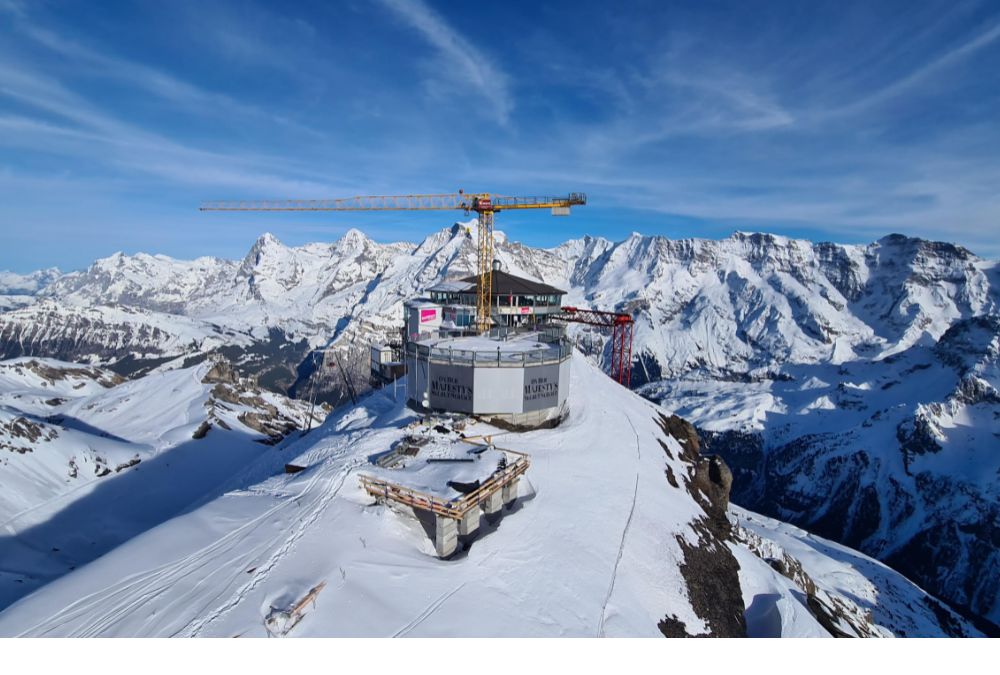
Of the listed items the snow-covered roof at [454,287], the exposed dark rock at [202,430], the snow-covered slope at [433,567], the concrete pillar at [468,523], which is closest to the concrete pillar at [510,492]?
the snow-covered slope at [433,567]

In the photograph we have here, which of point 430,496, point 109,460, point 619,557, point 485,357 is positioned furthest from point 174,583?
point 109,460

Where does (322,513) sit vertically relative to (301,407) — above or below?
above

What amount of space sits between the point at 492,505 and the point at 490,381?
54.4ft

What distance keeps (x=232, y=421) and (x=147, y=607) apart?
7972 cm

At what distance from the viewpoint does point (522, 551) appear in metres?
24.4

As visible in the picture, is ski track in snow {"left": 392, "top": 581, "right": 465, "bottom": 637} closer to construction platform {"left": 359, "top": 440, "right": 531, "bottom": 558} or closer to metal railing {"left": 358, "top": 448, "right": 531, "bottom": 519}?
construction platform {"left": 359, "top": 440, "right": 531, "bottom": 558}

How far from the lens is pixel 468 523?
24875mm

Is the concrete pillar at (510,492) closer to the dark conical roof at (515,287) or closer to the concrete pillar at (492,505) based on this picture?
the concrete pillar at (492,505)

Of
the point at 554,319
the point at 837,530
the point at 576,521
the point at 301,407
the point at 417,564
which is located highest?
the point at 554,319

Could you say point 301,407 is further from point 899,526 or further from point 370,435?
point 899,526

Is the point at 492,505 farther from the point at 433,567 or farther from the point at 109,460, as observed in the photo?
the point at 109,460

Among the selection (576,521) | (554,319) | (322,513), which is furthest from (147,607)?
(554,319)

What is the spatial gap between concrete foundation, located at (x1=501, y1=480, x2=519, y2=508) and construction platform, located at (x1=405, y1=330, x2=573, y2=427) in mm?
14081

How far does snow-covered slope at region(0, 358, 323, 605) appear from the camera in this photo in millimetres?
40938
